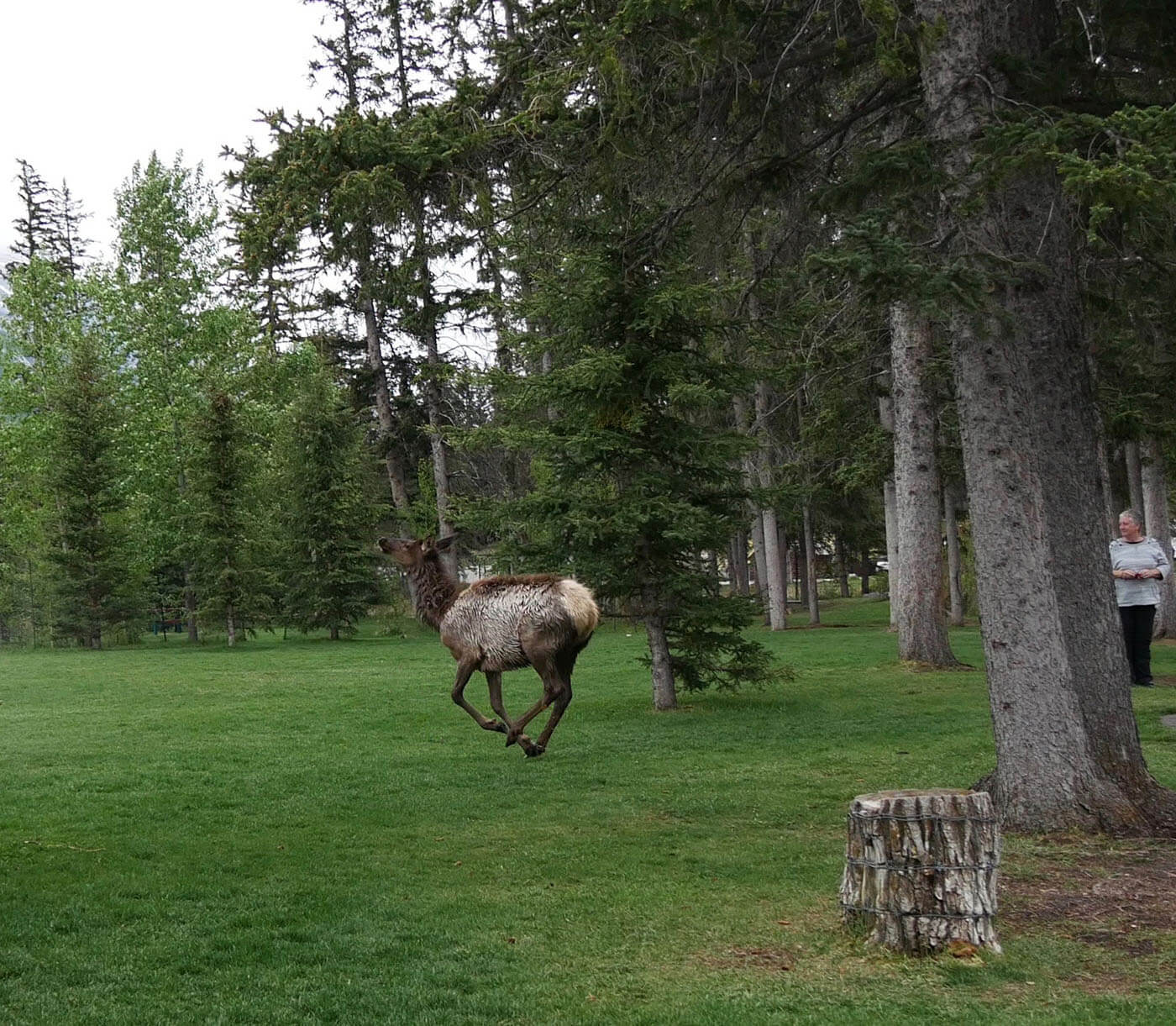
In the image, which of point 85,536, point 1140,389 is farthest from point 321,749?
point 85,536

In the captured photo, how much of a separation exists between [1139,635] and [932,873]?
12080 mm

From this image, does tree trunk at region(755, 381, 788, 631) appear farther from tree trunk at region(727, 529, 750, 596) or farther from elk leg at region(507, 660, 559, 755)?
elk leg at region(507, 660, 559, 755)

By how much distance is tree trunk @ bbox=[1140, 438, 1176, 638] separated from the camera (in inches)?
1018

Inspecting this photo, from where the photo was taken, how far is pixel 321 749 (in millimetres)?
14641

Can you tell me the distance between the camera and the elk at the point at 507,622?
1155 centimetres

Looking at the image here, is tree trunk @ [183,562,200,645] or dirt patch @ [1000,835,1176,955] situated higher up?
tree trunk @ [183,562,200,645]

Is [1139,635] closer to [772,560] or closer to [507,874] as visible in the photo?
[507,874]

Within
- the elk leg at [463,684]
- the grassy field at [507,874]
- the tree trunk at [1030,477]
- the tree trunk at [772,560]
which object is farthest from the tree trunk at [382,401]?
the tree trunk at [1030,477]

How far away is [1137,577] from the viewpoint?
16.6 metres

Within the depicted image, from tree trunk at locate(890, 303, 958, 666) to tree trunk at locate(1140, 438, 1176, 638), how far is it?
6235 mm

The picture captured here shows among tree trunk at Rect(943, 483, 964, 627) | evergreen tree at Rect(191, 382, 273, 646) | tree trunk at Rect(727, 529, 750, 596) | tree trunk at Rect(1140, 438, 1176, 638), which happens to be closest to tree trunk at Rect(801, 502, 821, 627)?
tree trunk at Rect(943, 483, 964, 627)

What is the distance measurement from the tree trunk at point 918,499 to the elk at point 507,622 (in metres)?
11.2

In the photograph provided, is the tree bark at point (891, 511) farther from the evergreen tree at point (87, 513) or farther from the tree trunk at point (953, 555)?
the evergreen tree at point (87, 513)

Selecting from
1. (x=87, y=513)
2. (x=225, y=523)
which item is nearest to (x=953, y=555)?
(x=225, y=523)
